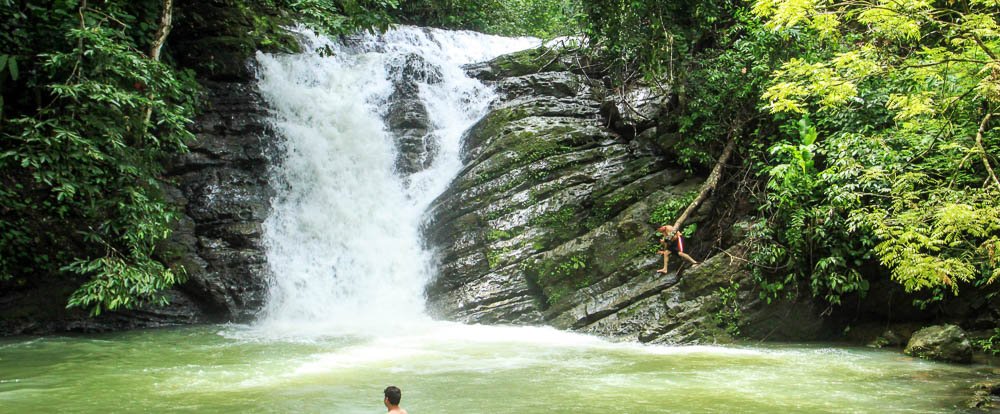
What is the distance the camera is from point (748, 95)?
12656 mm

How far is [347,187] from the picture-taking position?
14867 millimetres

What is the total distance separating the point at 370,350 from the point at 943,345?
25.2 feet

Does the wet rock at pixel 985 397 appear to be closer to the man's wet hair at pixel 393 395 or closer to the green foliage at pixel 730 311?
the green foliage at pixel 730 311

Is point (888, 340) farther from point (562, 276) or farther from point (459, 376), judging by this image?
point (459, 376)

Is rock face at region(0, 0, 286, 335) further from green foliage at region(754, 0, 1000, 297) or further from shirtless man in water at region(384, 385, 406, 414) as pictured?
green foliage at region(754, 0, 1000, 297)

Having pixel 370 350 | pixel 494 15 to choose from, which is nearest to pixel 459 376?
pixel 370 350

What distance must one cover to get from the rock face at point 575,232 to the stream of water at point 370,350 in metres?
0.62

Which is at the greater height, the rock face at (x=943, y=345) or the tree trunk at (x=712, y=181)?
the tree trunk at (x=712, y=181)

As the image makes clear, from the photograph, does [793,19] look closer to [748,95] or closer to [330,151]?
[748,95]

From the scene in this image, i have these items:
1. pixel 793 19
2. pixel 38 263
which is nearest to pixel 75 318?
pixel 38 263

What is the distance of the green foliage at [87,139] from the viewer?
8609 millimetres

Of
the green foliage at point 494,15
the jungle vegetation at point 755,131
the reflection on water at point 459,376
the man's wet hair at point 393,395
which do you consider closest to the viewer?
the man's wet hair at point 393,395

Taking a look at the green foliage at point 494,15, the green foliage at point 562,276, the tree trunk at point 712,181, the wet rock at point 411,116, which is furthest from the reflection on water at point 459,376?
the green foliage at point 494,15

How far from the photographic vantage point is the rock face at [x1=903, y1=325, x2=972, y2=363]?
8680mm
